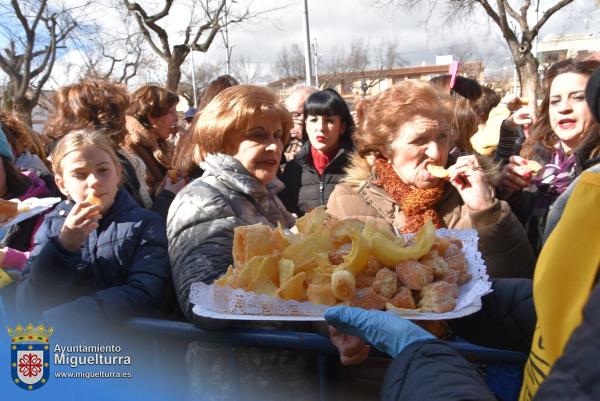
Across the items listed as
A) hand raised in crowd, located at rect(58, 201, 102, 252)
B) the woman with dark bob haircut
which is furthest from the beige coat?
the woman with dark bob haircut

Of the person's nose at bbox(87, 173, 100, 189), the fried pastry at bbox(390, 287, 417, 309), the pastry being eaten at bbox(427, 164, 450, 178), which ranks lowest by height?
the fried pastry at bbox(390, 287, 417, 309)

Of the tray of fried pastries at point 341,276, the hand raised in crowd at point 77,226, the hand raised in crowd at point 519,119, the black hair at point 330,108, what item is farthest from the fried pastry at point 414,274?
the black hair at point 330,108

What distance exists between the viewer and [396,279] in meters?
1.67

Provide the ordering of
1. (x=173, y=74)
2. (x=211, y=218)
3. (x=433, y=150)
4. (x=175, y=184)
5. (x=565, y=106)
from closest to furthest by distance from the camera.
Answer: (x=211, y=218), (x=433, y=150), (x=565, y=106), (x=175, y=184), (x=173, y=74)

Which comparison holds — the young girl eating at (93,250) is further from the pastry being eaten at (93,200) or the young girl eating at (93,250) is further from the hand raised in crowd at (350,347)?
the hand raised in crowd at (350,347)

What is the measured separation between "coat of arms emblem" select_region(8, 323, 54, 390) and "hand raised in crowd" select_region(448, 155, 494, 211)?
1902mm

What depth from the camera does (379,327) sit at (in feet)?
4.73

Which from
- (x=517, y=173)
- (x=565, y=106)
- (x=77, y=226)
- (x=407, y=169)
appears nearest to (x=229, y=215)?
(x=77, y=226)

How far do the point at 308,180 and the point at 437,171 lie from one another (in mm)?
1936

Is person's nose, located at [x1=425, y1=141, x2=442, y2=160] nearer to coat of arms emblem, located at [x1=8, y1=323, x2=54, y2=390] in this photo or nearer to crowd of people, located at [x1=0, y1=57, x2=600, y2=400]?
crowd of people, located at [x1=0, y1=57, x2=600, y2=400]

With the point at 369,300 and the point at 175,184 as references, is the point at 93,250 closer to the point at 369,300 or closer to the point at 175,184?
the point at 175,184

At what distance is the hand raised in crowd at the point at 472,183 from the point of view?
238cm

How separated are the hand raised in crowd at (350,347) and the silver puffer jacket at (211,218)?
55 centimetres

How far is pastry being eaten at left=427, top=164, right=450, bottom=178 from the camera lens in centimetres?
253
